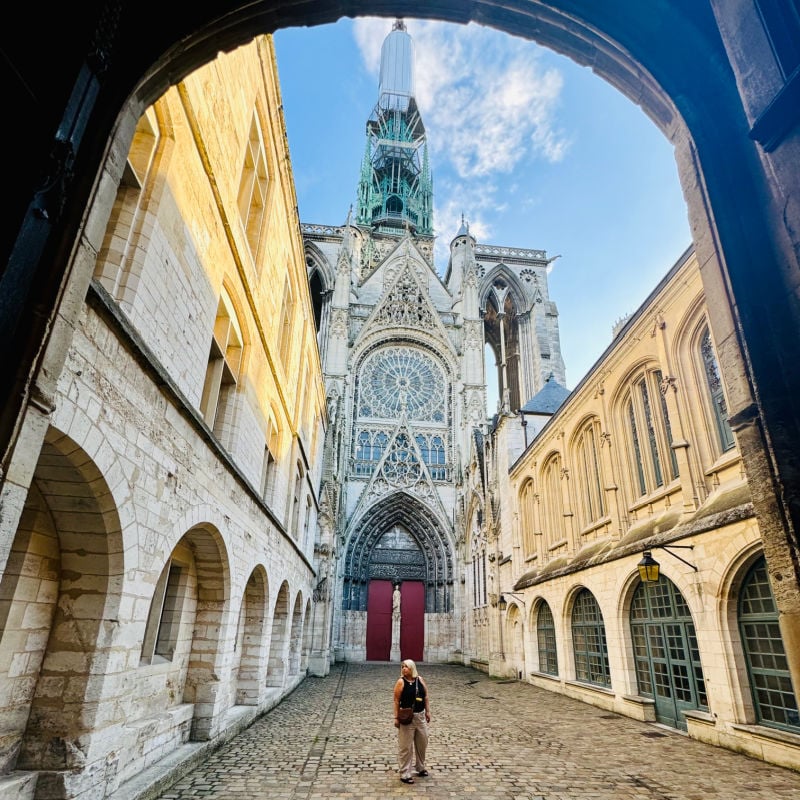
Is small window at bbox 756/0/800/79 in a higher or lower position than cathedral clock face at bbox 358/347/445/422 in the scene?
lower

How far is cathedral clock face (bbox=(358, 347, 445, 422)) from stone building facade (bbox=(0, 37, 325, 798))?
19.0 metres

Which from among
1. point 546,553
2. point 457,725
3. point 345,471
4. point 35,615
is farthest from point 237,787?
point 345,471

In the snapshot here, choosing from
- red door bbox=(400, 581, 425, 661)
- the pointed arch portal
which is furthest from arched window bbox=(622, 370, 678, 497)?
red door bbox=(400, 581, 425, 661)

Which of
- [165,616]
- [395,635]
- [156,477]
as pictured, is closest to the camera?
[156,477]

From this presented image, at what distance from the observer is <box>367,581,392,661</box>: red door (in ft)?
81.4

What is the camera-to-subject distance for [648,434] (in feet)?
34.6

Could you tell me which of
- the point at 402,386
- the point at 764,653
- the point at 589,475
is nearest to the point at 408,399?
the point at 402,386

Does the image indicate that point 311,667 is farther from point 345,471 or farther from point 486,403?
point 486,403

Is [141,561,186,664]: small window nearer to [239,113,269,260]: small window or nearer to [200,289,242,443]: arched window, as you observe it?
[200,289,242,443]: arched window

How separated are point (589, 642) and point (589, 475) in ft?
12.5

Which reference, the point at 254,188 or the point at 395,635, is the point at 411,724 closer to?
the point at 254,188

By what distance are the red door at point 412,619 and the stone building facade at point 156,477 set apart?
1724 cm

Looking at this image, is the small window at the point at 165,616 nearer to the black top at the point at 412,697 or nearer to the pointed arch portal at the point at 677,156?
the black top at the point at 412,697

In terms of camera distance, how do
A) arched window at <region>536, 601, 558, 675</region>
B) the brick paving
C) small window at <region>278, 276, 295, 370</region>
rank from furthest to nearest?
1. arched window at <region>536, 601, 558, 675</region>
2. small window at <region>278, 276, 295, 370</region>
3. the brick paving
